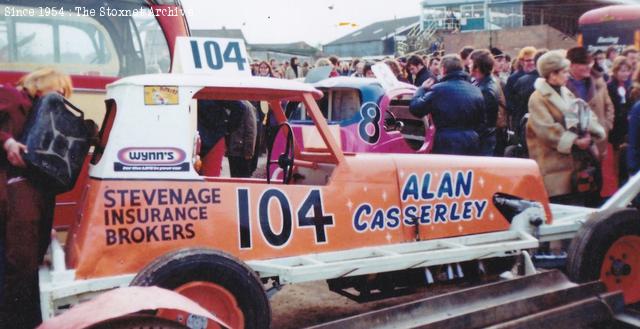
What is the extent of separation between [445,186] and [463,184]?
16 cm

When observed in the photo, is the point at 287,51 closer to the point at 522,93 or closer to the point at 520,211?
the point at 522,93

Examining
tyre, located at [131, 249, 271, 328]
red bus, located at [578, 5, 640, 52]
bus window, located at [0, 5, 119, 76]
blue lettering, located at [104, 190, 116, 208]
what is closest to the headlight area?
tyre, located at [131, 249, 271, 328]

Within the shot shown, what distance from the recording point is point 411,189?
4.60 meters

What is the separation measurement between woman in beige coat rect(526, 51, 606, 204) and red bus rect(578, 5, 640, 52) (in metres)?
16.3

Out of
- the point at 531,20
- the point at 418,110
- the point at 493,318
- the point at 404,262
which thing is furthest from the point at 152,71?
Answer: the point at 531,20

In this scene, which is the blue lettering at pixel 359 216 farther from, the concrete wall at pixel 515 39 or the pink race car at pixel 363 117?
the concrete wall at pixel 515 39

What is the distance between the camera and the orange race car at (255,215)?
12.0ft

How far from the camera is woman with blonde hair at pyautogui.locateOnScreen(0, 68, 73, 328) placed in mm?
3875

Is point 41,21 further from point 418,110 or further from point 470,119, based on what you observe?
point 470,119

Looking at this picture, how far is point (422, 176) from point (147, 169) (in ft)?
6.11

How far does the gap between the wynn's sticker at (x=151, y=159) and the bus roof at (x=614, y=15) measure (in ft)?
68.0

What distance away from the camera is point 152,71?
6816 mm

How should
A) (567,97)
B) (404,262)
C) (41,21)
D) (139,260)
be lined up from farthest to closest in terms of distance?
1. (41,21)
2. (567,97)
3. (404,262)
4. (139,260)

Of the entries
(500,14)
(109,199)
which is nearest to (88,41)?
(109,199)
